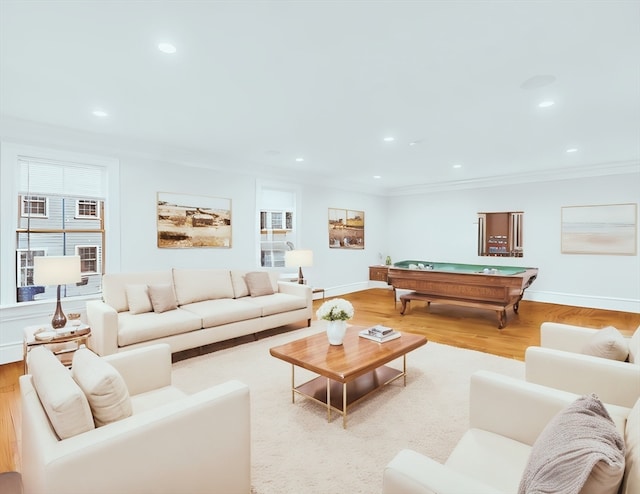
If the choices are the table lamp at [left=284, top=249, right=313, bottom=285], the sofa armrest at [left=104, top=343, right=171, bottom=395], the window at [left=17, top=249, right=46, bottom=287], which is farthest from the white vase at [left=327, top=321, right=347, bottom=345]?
the window at [left=17, top=249, right=46, bottom=287]

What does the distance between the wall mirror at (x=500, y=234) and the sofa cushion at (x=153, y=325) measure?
249 inches

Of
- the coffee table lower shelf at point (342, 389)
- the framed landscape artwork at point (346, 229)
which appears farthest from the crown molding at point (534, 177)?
the coffee table lower shelf at point (342, 389)

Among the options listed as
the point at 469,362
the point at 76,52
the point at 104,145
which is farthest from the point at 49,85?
the point at 469,362

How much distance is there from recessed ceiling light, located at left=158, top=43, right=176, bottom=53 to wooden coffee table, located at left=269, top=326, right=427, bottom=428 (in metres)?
2.35

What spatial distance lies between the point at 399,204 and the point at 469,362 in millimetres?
5820

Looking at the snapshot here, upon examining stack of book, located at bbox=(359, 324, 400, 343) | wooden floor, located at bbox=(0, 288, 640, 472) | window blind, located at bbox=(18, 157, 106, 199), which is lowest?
wooden floor, located at bbox=(0, 288, 640, 472)

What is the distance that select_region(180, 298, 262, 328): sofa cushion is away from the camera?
3.94 metres

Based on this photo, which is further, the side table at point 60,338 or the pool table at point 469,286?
the pool table at point 469,286

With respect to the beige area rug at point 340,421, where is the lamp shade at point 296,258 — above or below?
above

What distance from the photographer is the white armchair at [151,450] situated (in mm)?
1206

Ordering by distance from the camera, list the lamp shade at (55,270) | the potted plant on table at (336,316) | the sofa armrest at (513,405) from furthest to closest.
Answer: the lamp shade at (55,270) < the potted plant on table at (336,316) < the sofa armrest at (513,405)

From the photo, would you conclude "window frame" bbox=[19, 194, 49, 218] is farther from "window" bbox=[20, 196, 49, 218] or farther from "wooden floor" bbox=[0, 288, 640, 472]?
"wooden floor" bbox=[0, 288, 640, 472]

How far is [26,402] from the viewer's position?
154 centimetres

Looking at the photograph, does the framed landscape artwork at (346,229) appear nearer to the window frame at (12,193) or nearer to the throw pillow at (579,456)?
the window frame at (12,193)
